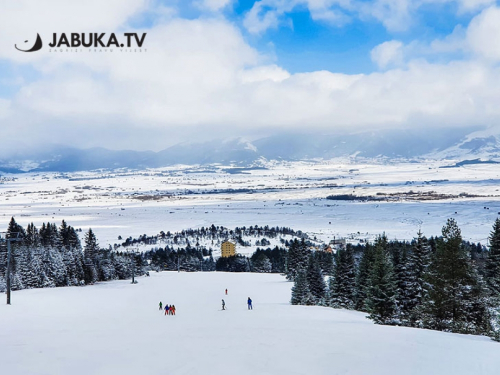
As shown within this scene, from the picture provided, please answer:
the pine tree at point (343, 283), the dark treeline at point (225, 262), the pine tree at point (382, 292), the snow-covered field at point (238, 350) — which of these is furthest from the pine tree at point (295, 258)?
the snow-covered field at point (238, 350)

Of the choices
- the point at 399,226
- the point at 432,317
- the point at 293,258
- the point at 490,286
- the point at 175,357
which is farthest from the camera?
the point at 399,226

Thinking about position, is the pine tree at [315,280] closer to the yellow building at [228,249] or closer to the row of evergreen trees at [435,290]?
the row of evergreen trees at [435,290]

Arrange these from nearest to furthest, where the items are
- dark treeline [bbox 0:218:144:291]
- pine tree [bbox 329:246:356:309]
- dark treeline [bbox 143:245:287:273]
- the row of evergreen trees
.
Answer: the row of evergreen trees, pine tree [bbox 329:246:356:309], dark treeline [bbox 0:218:144:291], dark treeline [bbox 143:245:287:273]

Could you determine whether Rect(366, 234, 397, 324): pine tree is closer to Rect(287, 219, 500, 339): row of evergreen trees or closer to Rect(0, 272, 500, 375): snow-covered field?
Rect(287, 219, 500, 339): row of evergreen trees

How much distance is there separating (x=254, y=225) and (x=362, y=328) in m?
140

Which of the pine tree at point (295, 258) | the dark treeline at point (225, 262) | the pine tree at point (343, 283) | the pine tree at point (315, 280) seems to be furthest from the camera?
the dark treeline at point (225, 262)

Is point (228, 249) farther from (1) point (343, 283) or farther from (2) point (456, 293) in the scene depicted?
(2) point (456, 293)

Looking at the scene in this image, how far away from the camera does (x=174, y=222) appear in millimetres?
170875

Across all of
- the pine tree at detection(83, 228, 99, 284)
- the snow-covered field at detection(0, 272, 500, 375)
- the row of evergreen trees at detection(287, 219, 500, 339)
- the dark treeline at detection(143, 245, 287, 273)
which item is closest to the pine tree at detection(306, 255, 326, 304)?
the row of evergreen trees at detection(287, 219, 500, 339)

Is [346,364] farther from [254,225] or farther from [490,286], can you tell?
[254,225]

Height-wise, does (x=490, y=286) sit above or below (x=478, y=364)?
below

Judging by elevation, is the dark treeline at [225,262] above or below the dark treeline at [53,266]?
below

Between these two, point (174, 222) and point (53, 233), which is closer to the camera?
point (53, 233)

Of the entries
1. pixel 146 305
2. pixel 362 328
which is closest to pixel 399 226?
pixel 146 305
